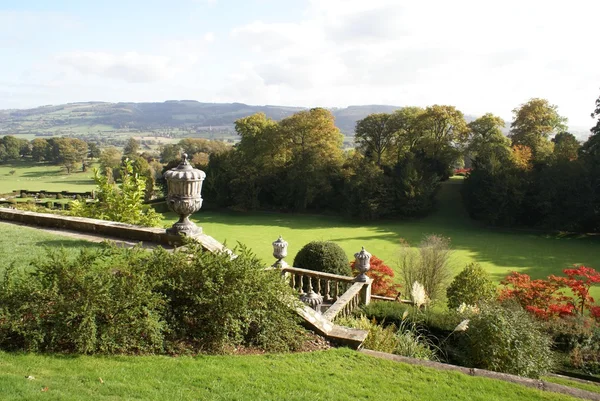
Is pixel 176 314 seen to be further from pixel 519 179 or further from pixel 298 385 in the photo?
pixel 519 179

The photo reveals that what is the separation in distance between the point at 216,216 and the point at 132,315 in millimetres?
34857

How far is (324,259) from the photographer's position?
13.3 m

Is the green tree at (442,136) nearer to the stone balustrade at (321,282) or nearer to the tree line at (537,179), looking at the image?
the tree line at (537,179)

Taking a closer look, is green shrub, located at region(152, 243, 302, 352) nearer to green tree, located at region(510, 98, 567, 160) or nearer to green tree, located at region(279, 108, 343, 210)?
green tree, located at region(279, 108, 343, 210)

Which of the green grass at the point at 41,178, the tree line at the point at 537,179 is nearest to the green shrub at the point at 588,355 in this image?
the tree line at the point at 537,179

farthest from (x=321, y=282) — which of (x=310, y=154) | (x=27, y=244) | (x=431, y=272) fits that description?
(x=310, y=154)

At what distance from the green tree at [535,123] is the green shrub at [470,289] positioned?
2851cm

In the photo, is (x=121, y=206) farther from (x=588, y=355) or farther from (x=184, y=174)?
(x=588, y=355)

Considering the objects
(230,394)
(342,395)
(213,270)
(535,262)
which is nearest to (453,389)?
(342,395)

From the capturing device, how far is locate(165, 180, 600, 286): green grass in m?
23.6

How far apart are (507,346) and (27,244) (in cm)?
924

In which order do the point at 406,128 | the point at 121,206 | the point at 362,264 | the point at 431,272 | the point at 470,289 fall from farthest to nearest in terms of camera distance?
the point at 406,128 → the point at 431,272 → the point at 470,289 → the point at 121,206 → the point at 362,264

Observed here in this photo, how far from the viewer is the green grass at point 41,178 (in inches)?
2147

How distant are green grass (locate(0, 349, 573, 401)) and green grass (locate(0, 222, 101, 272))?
3392mm
